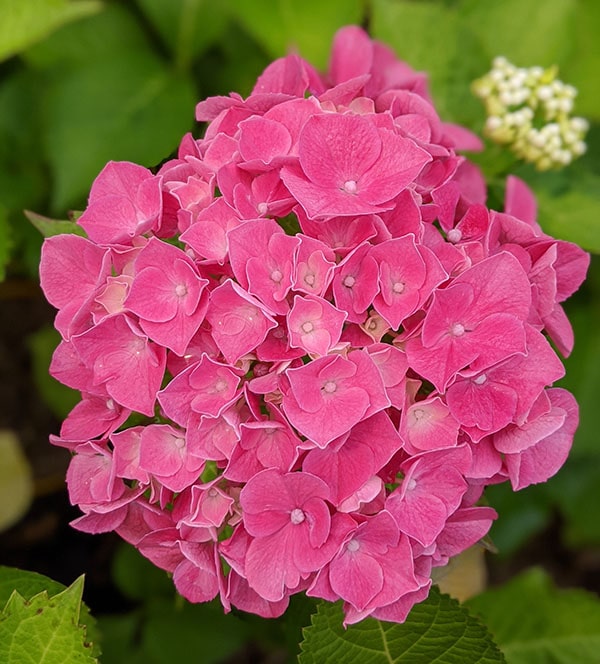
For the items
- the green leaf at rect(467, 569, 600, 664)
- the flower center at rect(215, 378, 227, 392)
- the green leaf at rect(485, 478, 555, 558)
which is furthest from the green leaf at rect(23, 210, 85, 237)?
the green leaf at rect(485, 478, 555, 558)

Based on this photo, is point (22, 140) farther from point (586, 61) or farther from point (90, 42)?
point (586, 61)

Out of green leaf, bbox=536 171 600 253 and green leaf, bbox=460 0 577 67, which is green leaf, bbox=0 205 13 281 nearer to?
green leaf, bbox=536 171 600 253

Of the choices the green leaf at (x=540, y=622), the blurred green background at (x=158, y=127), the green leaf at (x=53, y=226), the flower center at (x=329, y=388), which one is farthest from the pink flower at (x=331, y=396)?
the green leaf at (x=540, y=622)

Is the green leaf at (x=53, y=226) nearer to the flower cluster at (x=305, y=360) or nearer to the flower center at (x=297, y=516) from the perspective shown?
the flower cluster at (x=305, y=360)

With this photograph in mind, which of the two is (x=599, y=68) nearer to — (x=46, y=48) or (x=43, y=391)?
(x=46, y=48)

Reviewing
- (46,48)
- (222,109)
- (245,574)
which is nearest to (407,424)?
(245,574)
